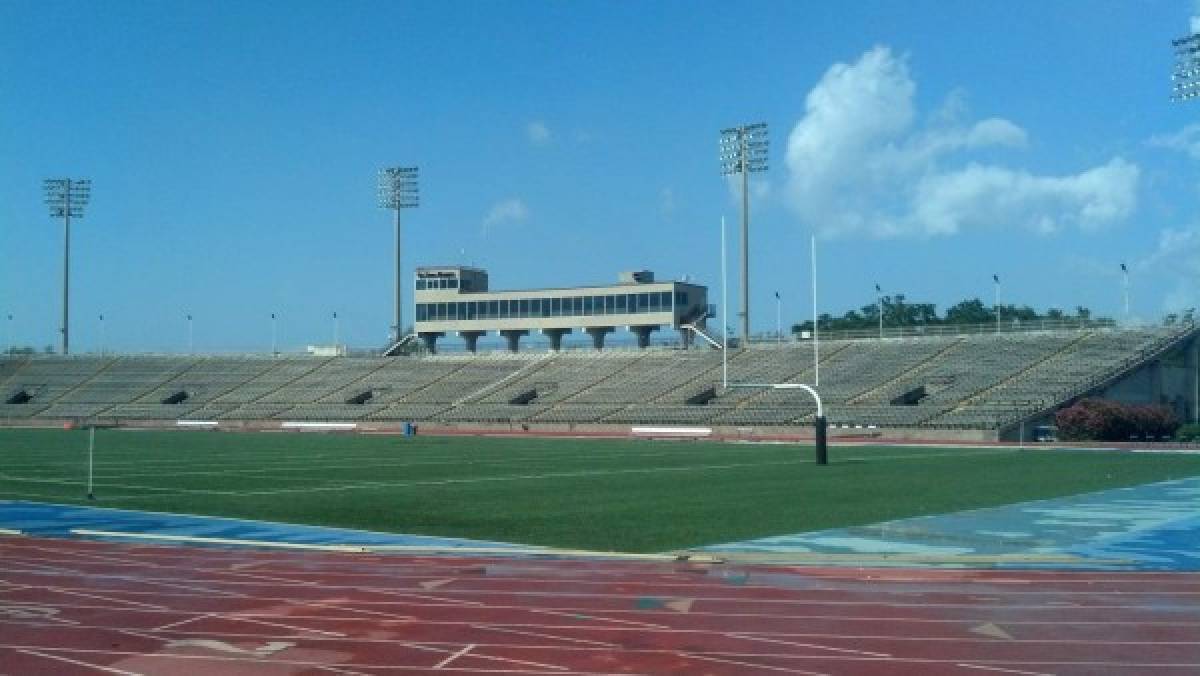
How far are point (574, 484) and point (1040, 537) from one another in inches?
540

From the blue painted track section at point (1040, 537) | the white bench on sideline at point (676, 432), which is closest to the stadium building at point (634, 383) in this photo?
the white bench on sideline at point (676, 432)

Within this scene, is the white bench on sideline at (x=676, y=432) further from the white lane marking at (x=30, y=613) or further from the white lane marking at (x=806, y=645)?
the white lane marking at (x=806, y=645)

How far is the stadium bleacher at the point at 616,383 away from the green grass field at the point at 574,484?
39.9 feet

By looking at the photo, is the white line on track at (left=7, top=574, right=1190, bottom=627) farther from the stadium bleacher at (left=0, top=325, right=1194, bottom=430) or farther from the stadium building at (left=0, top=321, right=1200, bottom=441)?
the stadium bleacher at (left=0, top=325, right=1194, bottom=430)

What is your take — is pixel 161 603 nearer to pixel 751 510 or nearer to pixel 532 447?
pixel 751 510

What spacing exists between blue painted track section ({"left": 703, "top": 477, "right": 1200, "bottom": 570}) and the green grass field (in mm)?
930

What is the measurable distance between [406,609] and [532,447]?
37.4m

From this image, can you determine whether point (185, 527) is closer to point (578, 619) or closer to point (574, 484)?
point (578, 619)

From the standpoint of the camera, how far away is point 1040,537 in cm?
1762

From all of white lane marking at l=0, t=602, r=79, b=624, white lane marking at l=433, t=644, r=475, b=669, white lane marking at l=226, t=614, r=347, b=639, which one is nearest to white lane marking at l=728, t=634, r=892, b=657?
white lane marking at l=433, t=644, r=475, b=669

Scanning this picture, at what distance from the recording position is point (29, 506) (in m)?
23.8

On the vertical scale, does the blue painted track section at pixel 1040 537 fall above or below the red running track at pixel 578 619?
above

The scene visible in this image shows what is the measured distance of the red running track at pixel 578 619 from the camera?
9773 millimetres

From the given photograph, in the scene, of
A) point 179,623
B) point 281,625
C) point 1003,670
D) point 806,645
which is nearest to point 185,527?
point 179,623
